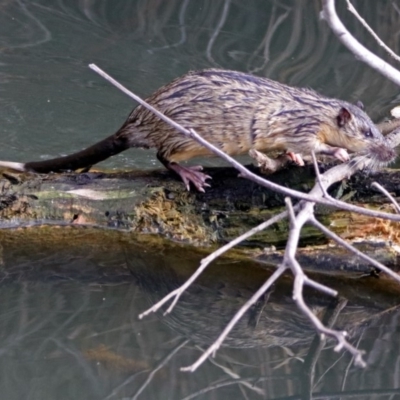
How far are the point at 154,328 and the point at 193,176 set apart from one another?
90 centimetres

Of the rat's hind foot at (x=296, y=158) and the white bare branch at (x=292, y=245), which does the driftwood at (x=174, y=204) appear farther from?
the white bare branch at (x=292, y=245)

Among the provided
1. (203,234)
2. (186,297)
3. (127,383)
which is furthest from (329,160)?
(127,383)

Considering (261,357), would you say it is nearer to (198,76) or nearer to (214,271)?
(214,271)

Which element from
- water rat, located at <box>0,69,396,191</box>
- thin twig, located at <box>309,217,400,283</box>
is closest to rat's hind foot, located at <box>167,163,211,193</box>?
water rat, located at <box>0,69,396,191</box>

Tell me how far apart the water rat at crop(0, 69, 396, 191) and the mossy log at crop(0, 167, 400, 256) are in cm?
13

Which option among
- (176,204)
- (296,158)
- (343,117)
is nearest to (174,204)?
(176,204)

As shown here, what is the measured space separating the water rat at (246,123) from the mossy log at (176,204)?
0.13 m

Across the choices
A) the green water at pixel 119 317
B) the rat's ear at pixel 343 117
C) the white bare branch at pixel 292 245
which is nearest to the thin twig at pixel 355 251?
the white bare branch at pixel 292 245

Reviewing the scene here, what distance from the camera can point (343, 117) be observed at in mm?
4105

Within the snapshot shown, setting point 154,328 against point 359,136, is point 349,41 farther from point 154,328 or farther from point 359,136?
point 154,328

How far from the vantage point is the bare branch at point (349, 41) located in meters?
2.44

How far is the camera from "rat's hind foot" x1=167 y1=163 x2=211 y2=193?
4.17 m

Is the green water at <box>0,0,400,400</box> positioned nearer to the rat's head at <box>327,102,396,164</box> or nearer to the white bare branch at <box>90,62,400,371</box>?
the white bare branch at <box>90,62,400,371</box>

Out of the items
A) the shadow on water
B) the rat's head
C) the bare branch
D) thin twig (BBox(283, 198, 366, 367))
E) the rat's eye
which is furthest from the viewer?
the rat's eye
